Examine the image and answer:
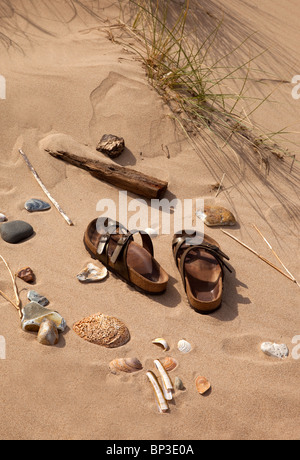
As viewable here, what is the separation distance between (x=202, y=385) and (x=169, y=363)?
0.64ft

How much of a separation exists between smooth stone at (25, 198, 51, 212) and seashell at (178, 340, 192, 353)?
133 centimetres

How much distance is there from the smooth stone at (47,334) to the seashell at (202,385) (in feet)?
2.42

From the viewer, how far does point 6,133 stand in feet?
12.0

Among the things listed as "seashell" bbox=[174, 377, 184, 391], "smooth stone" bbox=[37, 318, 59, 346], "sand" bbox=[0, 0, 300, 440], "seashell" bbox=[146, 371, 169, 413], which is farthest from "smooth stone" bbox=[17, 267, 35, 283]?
"seashell" bbox=[174, 377, 184, 391]

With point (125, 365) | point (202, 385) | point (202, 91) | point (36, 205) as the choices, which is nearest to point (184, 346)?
point (202, 385)

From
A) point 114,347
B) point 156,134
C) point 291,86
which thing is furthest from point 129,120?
point 114,347

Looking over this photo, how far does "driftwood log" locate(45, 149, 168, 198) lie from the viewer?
11.1 ft

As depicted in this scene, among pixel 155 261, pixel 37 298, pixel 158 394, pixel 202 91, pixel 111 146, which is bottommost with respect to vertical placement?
pixel 37 298

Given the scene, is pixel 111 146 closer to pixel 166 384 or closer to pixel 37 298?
pixel 37 298

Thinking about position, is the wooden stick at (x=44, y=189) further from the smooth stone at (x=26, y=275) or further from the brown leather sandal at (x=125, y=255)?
the smooth stone at (x=26, y=275)

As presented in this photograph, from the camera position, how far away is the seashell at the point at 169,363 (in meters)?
2.38

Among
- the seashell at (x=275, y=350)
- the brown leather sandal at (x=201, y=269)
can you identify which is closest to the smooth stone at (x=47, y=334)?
the brown leather sandal at (x=201, y=269)

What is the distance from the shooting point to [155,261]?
2861 mm

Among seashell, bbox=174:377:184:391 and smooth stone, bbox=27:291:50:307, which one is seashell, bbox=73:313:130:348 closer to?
smooth stone, bbox=27:291:50:307
